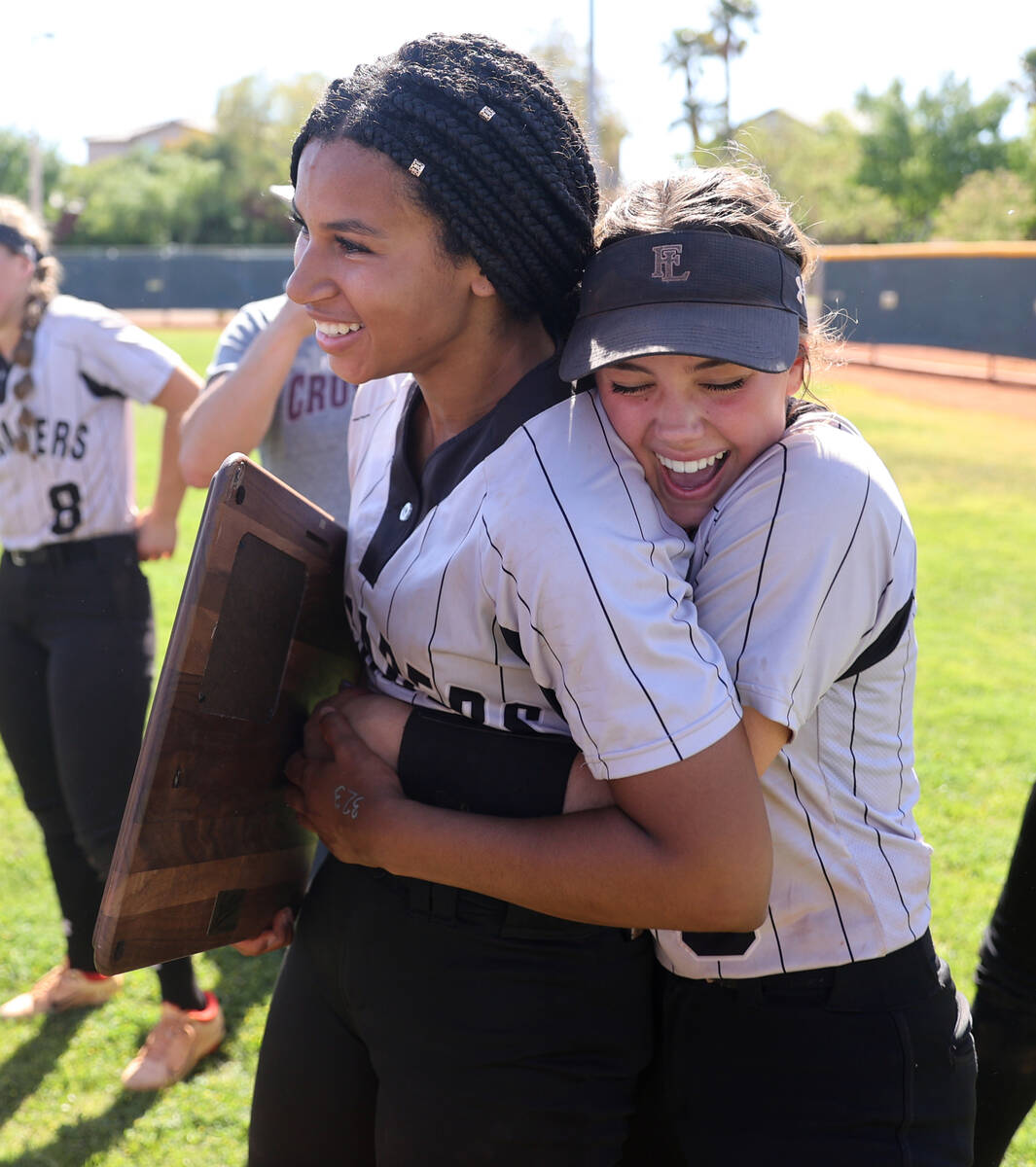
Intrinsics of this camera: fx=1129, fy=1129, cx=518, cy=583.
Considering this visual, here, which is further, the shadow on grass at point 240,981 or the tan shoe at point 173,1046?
the shadow on grass at point 240,981

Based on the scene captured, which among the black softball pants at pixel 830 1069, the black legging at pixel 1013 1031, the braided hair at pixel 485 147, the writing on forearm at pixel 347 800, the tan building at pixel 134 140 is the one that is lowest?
the black legging at pixel 1013 1031

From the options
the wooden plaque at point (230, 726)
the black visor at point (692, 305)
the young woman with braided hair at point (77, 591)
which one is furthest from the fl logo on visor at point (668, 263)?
the young woman with braided hair at point (77, 591)

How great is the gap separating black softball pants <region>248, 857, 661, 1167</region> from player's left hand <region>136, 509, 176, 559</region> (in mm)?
2094

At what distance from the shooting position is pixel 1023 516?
34.3 feet

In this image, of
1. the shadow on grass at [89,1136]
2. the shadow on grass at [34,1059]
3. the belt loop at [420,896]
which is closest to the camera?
the belt loop at [420,896]

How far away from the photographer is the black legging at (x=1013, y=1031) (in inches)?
86.2

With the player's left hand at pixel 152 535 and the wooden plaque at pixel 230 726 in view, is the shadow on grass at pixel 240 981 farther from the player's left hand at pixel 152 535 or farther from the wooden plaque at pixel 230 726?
the wooden plaque at pixel 230 726

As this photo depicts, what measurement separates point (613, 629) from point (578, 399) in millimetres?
419

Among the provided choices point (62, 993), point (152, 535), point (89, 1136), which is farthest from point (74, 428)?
point (89, 1136)

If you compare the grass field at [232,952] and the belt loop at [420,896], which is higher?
the belt loop at [420,896]

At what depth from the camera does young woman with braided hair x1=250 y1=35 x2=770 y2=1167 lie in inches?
50.8

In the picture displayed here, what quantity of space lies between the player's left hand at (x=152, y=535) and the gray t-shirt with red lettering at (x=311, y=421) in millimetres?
590

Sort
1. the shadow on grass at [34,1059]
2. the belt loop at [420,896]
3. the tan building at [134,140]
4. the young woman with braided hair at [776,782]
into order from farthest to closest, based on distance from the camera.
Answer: the tan building at [134,140] → the shadow on grass at [34,1059] → the belt loop at [420,896] → the young woman with braided hair at [776,782]

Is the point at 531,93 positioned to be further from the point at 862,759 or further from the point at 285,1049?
the point at 285,1049
